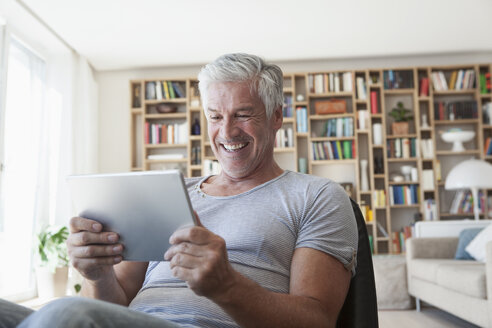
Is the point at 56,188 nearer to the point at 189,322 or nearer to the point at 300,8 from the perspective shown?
the point at 300,8

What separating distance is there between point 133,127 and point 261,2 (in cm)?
264

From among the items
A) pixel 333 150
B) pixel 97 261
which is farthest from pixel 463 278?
pixel 333 150

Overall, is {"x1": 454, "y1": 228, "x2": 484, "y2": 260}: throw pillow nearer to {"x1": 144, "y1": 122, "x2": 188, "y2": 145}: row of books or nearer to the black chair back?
the black chair back

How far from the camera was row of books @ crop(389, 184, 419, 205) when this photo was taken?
5828 mm

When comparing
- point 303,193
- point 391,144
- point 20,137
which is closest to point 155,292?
point 303,193

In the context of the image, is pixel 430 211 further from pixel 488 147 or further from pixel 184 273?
pixel 184 273

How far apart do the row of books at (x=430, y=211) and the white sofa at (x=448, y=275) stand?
4.93 feet

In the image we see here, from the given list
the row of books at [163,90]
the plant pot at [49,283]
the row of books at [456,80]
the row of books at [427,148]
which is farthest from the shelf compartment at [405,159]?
the plant pot at [49,283]

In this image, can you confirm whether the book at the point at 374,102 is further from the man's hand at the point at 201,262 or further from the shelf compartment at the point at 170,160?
the man's hand at the point at 201,262

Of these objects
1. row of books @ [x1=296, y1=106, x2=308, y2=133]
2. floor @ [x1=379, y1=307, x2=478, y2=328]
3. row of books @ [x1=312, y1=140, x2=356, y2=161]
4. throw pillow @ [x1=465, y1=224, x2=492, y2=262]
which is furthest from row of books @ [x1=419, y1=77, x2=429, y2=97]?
floor @ [x1=379, y1=307, x2=478, y2=328]

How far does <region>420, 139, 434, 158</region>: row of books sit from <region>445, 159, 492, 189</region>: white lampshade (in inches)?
44.7

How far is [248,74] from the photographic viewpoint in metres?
1.33

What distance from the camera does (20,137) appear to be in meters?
4.73

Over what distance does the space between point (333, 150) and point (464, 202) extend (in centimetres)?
165
